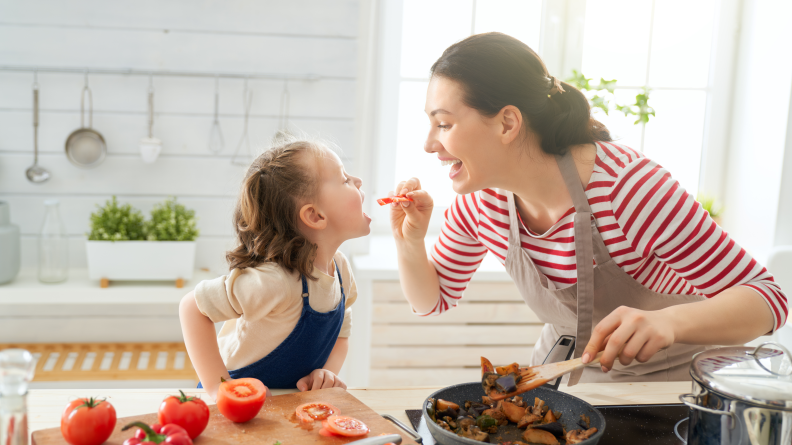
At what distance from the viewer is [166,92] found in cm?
205

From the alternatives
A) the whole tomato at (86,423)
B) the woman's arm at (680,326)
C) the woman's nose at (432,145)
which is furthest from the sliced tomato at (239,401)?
the woman's nose at (432,145)

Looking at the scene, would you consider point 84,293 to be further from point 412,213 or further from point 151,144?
point 412,213

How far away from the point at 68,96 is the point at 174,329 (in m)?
0.87

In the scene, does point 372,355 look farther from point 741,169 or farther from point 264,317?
point 741,169

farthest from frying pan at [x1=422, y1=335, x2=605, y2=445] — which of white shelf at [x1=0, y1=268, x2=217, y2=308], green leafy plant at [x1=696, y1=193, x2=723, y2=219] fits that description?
green leafy plant at [x1=696, y1=193, x2=723, y2=219]

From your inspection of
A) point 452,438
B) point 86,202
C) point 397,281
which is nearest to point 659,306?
point 452,438

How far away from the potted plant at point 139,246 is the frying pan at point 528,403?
130 centimetres

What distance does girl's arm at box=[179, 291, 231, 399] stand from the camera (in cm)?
100

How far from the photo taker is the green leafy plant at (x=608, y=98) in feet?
7.55

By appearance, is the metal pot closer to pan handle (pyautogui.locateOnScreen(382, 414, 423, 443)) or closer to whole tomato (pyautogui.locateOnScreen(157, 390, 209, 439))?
pan handle (pyautogui.locateOnScreen(382, 414, 423, 443))

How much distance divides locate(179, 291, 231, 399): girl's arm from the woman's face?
1.74 feet

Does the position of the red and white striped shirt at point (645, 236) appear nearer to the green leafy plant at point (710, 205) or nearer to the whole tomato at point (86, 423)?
the whole tomato at point (86, 423)

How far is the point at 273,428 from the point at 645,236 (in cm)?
75

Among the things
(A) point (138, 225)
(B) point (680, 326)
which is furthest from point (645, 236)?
(A) point (138, 225)
